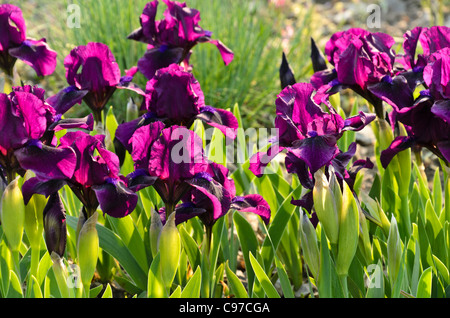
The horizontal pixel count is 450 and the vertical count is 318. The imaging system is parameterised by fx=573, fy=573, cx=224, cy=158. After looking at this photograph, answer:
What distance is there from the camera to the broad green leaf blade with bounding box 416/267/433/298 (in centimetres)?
169

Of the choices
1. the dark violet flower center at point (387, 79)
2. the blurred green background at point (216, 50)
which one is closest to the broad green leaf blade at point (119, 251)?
the dark violet flower center at point (387, 79)

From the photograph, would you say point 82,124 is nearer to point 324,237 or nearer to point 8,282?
point 8,282

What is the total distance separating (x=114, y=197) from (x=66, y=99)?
2.39 ft

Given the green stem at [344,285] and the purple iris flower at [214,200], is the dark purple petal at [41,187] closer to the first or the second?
the purple iris flower at [214,200]

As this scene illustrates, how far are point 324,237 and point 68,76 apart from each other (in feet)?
3.96

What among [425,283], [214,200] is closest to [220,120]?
[214,200]

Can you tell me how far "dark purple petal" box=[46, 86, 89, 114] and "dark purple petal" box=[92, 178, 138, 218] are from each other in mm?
606

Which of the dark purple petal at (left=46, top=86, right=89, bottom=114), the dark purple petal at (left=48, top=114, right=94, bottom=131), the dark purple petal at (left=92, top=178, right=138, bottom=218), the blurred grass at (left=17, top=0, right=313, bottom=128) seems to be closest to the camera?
the dark purple petal at (left=92, top=178, right=138, bottom=218)

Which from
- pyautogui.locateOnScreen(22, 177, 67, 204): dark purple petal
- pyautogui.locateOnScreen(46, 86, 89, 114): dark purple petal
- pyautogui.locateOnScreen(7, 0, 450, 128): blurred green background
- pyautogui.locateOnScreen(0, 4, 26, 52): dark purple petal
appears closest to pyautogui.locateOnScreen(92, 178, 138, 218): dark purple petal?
pyautogui.locateOnScreen(22, 177, 67, 204): dark purple petal

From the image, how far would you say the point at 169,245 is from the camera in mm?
1662

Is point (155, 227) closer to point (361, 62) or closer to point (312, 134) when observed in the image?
point (312, 134)

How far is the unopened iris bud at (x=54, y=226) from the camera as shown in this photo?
1.66 metres

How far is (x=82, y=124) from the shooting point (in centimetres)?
187

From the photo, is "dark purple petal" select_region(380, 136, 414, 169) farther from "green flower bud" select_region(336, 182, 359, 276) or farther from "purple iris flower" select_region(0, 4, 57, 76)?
"purple iris flower" select_region(0, 4, 57, 76)
